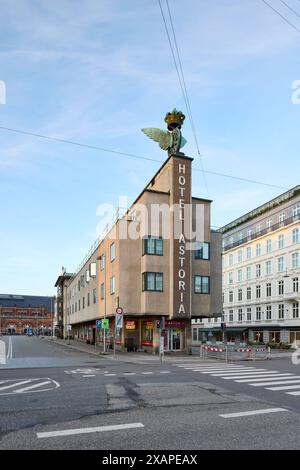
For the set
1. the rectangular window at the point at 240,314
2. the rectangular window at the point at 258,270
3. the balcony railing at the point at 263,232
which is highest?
the balcony railing at the point at 263,232

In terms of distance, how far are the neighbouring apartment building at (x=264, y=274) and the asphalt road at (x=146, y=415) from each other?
4410 cm

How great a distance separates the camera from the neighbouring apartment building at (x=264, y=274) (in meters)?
58.8

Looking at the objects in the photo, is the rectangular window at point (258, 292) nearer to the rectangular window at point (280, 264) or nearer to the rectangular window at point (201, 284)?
the rectangular window at point (280, 264)

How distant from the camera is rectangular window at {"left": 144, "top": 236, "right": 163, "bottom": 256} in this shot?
37375mm

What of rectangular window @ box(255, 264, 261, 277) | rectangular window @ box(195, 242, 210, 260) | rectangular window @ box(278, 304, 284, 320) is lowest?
rectangular window @ box(278, 304, 284, 320)

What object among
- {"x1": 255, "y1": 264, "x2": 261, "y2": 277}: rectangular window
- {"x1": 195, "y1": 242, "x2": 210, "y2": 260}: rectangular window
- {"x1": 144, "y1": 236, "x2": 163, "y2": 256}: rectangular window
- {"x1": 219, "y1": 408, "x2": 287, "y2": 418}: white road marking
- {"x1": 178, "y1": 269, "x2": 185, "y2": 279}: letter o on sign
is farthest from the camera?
{"x1": 255, "y1": 264, "x2": 261, "y2": 277}: rectangular window

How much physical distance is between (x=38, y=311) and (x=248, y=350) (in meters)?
147

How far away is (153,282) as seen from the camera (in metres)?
37.1

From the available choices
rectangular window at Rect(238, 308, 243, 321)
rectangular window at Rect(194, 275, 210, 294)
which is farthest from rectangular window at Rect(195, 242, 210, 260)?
rectangular window at Rect(238, 308, 243, 321)

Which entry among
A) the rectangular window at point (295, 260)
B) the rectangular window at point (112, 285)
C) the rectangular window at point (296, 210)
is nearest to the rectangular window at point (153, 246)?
the rectangular window at point (112, 285)

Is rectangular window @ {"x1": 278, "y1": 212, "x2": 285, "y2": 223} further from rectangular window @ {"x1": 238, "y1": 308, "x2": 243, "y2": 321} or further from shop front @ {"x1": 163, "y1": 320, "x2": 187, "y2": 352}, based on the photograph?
shop front @ {"x1": 163, "y1": 320, "x2": 187, "y2": 352}

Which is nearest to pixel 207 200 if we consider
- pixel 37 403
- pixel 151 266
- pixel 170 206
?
pixel 170 206

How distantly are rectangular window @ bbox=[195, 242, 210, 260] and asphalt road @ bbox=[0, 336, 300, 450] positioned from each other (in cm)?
2300

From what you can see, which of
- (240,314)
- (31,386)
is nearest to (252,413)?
(31,386)
